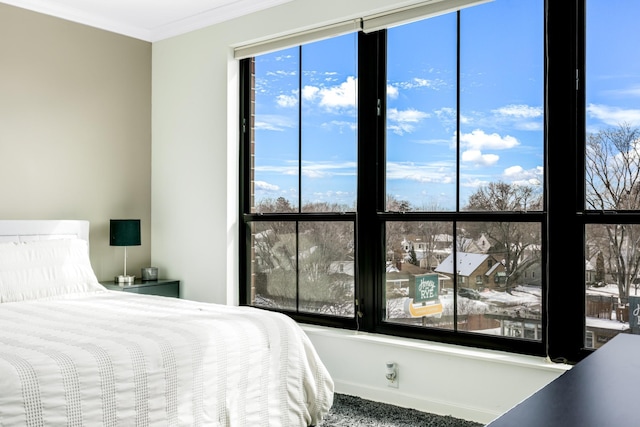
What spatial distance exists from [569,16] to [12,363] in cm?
298

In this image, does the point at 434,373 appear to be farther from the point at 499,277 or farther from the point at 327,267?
the point at 327,267

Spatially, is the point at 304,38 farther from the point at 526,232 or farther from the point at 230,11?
the point at 526,232

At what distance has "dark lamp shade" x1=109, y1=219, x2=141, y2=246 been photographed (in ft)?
14.4

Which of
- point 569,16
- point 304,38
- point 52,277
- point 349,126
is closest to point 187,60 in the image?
point 304,38

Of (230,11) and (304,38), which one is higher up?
(230,11)

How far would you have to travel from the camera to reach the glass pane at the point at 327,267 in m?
3.85

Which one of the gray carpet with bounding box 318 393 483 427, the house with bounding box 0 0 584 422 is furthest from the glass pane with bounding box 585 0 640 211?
the gray carpet with bounding box 318 393 483 427

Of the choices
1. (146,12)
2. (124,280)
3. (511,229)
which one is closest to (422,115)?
(511,229)

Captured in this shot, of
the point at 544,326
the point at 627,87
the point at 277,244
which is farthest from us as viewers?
the point at 277,244

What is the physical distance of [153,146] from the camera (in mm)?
4914

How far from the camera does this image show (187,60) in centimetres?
465

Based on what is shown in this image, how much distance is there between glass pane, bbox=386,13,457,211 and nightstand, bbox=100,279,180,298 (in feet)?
6.55

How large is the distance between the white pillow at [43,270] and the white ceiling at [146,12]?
5.77ft

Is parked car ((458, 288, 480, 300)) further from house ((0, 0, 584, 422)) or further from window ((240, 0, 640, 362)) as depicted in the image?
house ((0, 0, 584, 422))
